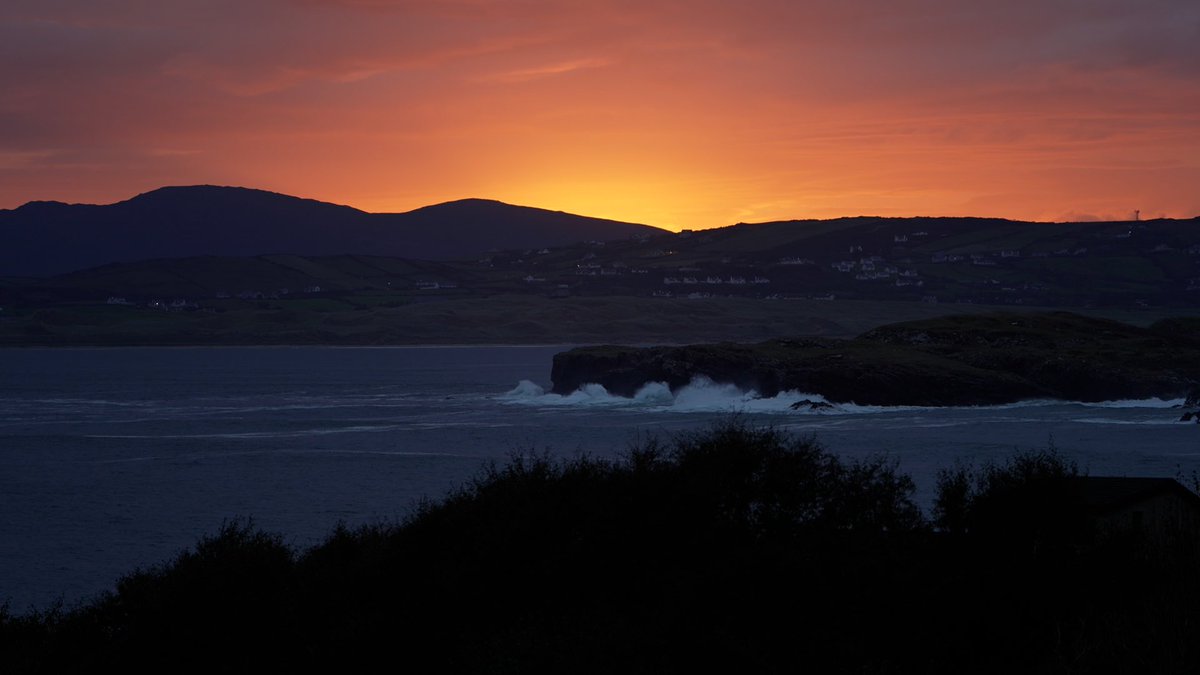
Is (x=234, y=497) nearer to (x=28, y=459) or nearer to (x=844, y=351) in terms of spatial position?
(x=28, y=459)

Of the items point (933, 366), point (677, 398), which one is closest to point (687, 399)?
point (677, 398)

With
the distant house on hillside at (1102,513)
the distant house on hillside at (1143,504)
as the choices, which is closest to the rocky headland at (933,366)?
the distant house on hillside at (1143,504)

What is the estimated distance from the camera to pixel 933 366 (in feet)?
307

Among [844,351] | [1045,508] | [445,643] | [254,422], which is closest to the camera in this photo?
[445,643]

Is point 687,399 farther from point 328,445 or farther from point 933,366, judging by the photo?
point 328,445

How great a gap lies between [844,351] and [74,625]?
78.9 metres

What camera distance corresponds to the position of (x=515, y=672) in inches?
689

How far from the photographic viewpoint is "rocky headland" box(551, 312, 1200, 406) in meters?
90.1

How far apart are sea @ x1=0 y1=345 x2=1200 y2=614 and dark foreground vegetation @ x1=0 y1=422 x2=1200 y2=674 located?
6.69 m

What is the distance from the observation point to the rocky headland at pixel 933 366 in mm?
90125

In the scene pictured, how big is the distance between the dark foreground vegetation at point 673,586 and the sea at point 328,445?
21.9 feet

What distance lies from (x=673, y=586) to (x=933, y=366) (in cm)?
7645

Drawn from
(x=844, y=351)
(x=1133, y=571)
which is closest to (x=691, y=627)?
(x=1133, y=571)

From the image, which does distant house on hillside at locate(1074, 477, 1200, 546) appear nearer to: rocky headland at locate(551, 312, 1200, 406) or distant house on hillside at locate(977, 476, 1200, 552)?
distant house on hillside at locate(977, 476, 1200, 552)
